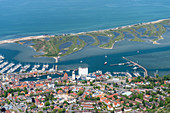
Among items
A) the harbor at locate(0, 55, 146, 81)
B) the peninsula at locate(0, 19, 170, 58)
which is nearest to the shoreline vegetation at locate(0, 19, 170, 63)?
the peninsula at locate(0, 19, 170, 58)

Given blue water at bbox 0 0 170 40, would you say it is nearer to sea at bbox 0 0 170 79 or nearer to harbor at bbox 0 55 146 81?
sea at bbox 0 0 170 79

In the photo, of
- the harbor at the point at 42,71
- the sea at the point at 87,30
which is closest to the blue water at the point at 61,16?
the sea at the point at 87,30

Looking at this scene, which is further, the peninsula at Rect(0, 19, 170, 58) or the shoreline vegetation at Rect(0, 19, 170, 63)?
the peninsula at Rect(0, 19, 170, 58)

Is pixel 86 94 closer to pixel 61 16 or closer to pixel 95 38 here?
pixel 95 38

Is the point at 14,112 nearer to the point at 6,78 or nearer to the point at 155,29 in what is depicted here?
the point at 6,78

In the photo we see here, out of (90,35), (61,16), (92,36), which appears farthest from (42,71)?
(61,16)

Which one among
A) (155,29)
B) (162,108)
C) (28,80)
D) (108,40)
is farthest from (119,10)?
(162,108)

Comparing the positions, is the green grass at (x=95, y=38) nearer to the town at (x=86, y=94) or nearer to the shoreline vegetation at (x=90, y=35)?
the shoreline vegetation at (x=90, y=35)
